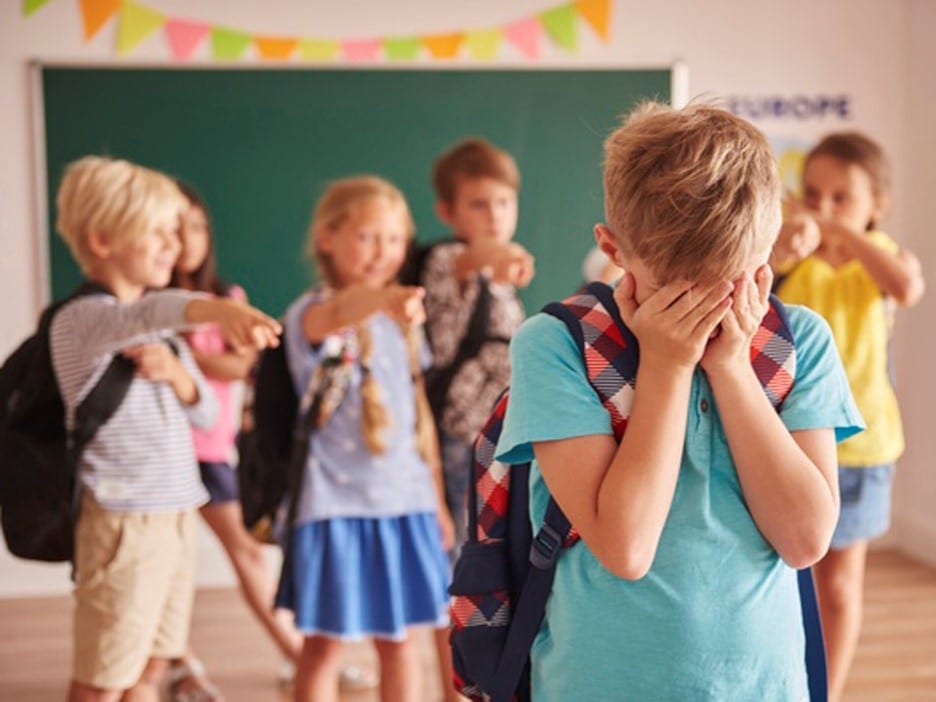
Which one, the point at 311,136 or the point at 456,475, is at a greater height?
the point at 311,136

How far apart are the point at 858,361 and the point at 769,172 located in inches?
60.0

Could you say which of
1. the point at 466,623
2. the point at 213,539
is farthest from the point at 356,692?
the point at 466,623

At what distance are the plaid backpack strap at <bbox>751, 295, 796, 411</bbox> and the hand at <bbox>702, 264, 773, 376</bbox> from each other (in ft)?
0.15

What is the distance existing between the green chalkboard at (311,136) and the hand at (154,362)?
184 cm

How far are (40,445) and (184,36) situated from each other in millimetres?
2298

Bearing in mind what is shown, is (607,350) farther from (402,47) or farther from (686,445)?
(402,47)

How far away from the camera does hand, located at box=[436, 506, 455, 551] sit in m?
2.48

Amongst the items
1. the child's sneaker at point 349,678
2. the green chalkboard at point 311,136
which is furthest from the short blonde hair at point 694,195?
the green chalkboard at point 311,136

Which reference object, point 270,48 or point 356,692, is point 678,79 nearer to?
point 270,48

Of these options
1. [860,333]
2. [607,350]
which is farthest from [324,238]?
[607,350]

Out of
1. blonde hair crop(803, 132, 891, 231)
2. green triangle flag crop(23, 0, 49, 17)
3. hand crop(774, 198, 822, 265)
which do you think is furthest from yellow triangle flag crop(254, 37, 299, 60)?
hand crop(774, 198, 822, 265)

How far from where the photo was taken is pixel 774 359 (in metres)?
1.13

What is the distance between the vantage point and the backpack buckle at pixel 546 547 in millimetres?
1155

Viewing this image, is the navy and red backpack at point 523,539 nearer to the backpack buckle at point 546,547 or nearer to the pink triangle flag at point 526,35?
the backpack buckle at point 546,547
